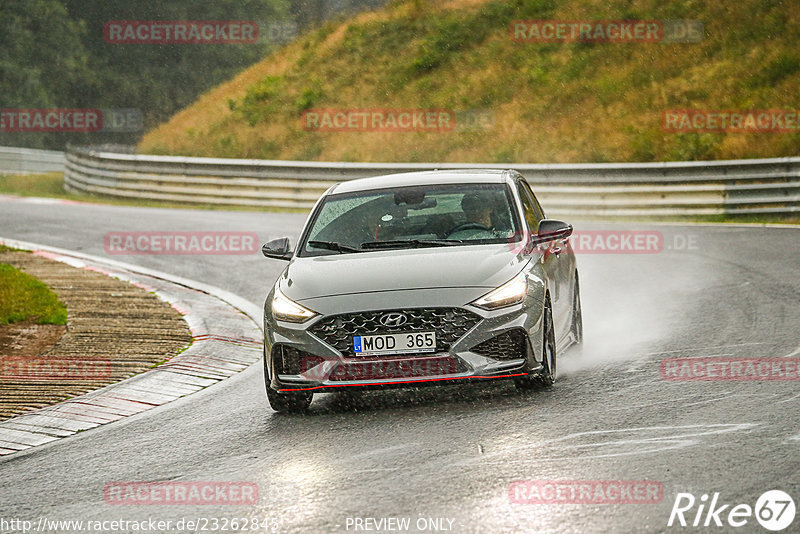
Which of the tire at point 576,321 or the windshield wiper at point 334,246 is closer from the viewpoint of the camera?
the windshield wiper at point 334,246

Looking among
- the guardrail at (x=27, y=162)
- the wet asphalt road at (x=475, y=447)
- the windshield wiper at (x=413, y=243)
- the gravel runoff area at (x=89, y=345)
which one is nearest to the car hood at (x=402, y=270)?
the windshield wiper at (x=413, y=243)

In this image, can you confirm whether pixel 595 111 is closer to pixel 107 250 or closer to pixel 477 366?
pixel 107 250

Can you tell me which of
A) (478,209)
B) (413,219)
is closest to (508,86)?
(478,209)

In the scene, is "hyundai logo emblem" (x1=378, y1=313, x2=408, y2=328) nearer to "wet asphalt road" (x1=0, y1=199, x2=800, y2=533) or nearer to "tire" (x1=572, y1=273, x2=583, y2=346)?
"wet asphalt road" (x1=0, y1=199, x2=800, y2=533)

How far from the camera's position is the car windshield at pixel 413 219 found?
28.8 ft

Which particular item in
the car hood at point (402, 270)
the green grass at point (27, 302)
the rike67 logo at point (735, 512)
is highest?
the car hood at point (402, 270)

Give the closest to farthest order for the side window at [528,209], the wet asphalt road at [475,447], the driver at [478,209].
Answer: the wet asphalt road at [475,447]
the driver at [478,209]
the side window at [528,209]

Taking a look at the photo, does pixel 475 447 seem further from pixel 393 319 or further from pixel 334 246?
pixel 334 246

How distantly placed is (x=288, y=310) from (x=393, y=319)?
79cm

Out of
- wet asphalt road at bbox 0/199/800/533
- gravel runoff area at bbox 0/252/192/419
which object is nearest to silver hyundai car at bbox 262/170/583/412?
wet asphalt road at bbox 0/199/800/533

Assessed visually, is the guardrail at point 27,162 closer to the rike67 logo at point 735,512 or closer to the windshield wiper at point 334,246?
the windshield wiper at point 334,246

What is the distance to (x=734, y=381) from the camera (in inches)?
324

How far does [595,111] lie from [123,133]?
154ft

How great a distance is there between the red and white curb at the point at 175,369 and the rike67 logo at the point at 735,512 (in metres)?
4.45
